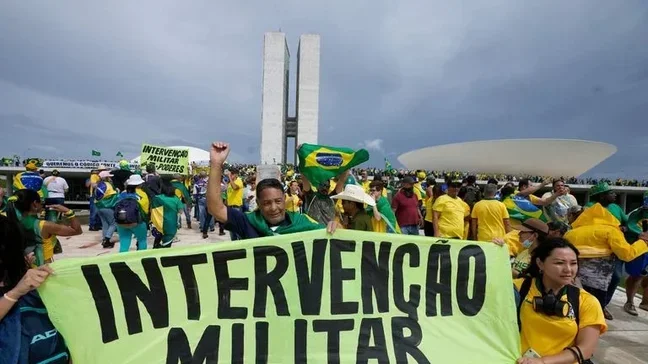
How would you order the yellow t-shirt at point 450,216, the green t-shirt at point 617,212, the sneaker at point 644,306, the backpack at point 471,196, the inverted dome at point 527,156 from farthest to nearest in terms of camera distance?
the inverted dome at point 527,156
the backpack at point 471,196
the yellow t-shirt at point 450,216
the sneaker at point 644,306
the green t-shirt at point 617,212

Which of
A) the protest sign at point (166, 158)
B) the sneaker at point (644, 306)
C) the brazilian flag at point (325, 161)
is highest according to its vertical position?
the protest sign at point (166, 158)

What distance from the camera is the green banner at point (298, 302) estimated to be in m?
2.08

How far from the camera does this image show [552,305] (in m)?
1.89

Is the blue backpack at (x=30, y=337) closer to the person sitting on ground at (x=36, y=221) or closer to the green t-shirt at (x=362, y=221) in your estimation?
the person sitting on ground at (x=36, y=221)

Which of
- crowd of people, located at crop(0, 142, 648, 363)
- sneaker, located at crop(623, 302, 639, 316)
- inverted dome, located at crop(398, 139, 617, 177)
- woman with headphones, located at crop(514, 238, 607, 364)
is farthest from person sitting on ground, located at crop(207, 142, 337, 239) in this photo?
inverted dome, located at crop(398, 139, 617, 177)

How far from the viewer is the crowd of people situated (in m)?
1.86

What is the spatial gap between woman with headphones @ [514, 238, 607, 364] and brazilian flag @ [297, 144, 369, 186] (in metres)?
2.83

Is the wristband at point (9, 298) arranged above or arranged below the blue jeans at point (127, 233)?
above

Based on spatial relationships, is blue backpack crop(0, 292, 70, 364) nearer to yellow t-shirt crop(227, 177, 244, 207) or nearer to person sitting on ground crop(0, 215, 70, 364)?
person sitting on ground crop(0, 215, 70, 364)

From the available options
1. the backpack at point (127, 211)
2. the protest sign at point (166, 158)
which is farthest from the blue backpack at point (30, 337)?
the protest sign at point (166, 158)

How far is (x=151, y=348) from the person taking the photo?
207 cm

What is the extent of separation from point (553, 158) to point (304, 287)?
8137 centimetres

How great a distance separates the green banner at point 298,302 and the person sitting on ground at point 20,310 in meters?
0.20

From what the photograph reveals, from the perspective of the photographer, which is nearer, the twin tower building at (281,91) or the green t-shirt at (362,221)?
the green t-shirt at (362,221)
